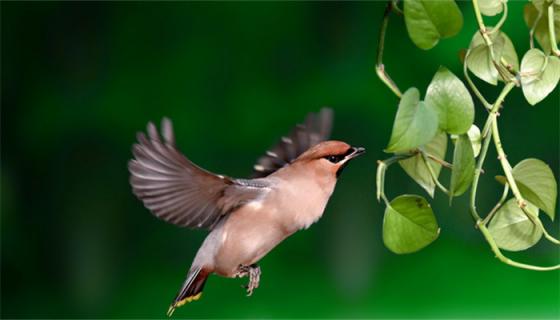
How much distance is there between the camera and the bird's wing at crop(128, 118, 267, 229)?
544mm

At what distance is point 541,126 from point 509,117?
63 mm

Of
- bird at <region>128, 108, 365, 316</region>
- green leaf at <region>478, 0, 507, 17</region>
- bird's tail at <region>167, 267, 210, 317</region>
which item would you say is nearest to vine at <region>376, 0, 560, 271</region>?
green leaf at <region>478, 0, 507, 17</region>

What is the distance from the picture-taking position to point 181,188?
0.59 m

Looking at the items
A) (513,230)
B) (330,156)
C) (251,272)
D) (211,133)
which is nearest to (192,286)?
(251,272)

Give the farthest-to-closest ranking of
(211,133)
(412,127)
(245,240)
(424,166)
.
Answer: (211,133) < (245,240) < (424,166) < (412,127)

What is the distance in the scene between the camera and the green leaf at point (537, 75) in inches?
A: 17.6

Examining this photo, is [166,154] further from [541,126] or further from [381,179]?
[541,126]

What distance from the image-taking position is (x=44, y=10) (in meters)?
1.69

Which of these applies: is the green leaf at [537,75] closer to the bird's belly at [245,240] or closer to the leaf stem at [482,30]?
the leaf stem at [482,30]

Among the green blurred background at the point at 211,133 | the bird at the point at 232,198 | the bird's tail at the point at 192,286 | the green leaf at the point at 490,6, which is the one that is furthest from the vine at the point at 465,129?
the green blurred background at the point at 211,133

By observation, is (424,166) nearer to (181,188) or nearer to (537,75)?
(537,75)

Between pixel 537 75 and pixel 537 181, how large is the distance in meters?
0.06

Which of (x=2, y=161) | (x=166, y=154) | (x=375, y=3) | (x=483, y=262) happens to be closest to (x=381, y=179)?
(x=166, y=154)

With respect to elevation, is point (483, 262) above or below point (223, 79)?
below
